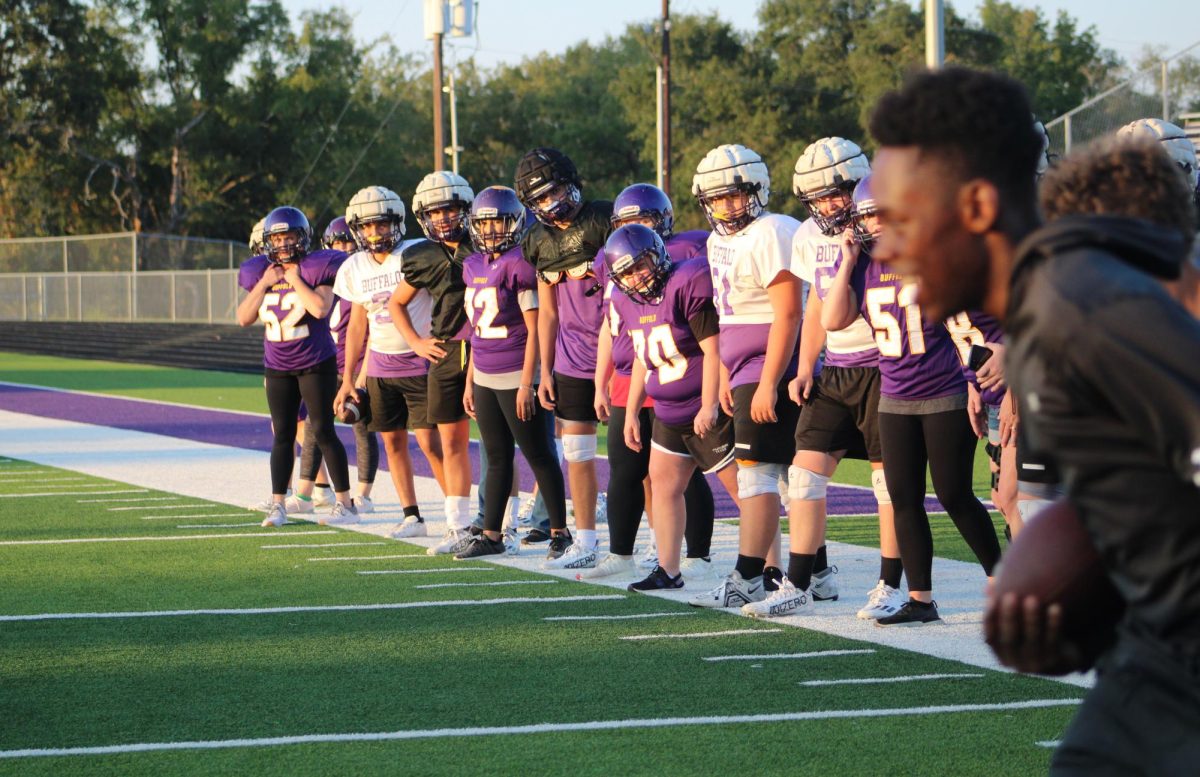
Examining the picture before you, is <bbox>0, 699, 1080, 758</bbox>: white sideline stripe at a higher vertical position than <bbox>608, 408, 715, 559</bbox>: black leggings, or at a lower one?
lower

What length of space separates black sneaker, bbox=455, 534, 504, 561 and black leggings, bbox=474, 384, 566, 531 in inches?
3.6

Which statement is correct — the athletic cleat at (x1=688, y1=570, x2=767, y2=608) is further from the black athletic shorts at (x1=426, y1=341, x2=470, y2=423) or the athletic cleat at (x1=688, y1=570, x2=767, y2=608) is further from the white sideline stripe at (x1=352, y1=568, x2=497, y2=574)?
the black athletic shorts at (x1=426, y1=341, x2=470, y2=423)

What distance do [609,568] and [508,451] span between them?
1121 millimetres

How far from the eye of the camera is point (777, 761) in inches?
180

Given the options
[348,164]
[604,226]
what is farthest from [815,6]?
[604,226]

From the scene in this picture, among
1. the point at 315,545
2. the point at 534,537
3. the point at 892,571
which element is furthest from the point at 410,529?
the point at 892,571

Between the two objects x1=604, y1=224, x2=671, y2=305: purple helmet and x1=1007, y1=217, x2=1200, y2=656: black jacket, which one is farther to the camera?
x1=604, y1=224, x2=671, y2=305: purple helmet

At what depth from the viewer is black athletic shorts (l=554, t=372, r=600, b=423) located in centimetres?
852

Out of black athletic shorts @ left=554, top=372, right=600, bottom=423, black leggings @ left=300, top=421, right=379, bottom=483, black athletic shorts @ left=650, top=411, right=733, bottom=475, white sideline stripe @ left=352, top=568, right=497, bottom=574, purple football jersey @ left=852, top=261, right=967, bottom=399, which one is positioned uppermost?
purple football jersey @ left=852, top=261, right=967, bottom=399

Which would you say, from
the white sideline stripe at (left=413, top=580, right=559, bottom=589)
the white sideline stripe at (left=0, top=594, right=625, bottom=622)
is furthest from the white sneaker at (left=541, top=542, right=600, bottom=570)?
the white sideline stripe at (left=0, top=594, right=625, bottom=622)

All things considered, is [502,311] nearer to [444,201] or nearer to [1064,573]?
[444,201]

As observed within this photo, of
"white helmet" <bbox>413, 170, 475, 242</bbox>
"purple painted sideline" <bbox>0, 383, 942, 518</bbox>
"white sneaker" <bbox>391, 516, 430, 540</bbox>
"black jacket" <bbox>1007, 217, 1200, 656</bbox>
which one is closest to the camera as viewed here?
"black jacket" <bbox>1007, 217, 1200, 656</bbox>

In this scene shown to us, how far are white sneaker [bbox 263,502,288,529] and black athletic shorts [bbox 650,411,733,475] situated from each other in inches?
135

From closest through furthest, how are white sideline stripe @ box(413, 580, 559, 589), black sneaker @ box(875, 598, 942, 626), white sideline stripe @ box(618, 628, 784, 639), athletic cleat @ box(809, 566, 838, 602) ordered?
white sideline stripe @ box(618, 628, 784, 639) → black sneaker @ box(875, 598, 942, 626) → athletic cleat @ box(809, 566, 838, 602) → white sideline stripe @ box(413, 580, 559, 589)
